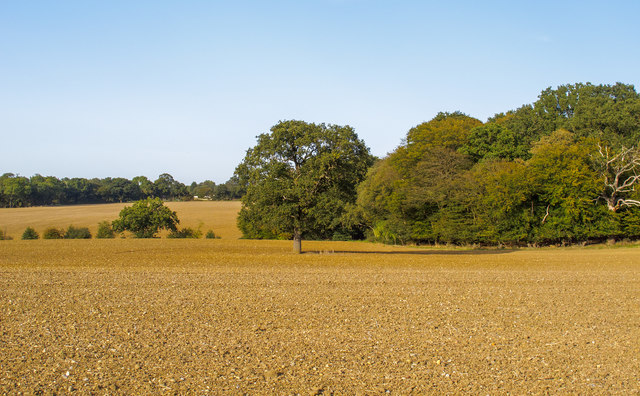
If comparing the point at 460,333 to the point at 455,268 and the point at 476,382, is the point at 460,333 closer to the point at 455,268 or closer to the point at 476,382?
the point at 476,382

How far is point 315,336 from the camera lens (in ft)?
34.2

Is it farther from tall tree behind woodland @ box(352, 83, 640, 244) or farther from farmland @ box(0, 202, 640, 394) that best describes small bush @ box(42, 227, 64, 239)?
farmland @ box(0, 202, 640, 394)

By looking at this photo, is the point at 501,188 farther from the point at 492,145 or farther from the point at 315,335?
the point at 315,335

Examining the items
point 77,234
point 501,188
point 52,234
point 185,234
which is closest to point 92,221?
point 77,234

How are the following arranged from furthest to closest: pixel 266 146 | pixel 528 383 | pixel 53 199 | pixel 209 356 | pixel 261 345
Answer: pixel 53 199
pixel 266 146
pixel 261 345
pixel 209 356
pixel 528 383

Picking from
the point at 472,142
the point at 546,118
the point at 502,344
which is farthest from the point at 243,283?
the point at 546,118

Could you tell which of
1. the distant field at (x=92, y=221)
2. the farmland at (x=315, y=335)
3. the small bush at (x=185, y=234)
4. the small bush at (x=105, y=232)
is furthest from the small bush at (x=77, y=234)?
the farmland at (x=315, y=335)

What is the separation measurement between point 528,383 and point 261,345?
186 inches

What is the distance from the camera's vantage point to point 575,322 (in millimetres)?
12047

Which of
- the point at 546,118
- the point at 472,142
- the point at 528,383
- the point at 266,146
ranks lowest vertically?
the point at 528,383

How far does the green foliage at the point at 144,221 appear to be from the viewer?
60.1m

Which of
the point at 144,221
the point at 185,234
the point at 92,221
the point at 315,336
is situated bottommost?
the point at 315,336

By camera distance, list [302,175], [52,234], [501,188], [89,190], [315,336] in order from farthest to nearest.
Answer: [89,190], [52,234], [501,188], [302,175], [315,336]

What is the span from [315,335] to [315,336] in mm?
86
